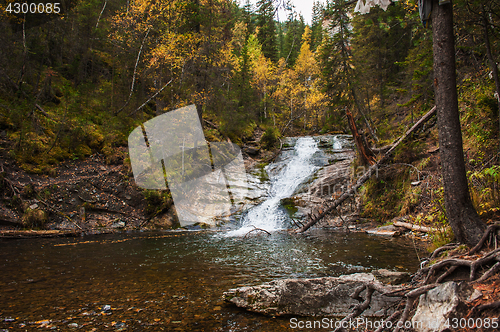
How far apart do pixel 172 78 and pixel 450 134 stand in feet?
50.7

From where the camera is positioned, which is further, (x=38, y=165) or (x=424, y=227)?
(x=38, y=165)

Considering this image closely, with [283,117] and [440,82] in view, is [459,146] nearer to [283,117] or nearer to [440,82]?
[440,82]

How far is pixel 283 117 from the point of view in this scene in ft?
119

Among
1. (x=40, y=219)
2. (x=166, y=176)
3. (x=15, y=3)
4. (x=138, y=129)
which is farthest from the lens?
(x=138, y=129)

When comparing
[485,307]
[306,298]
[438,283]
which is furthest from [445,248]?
[306,298]

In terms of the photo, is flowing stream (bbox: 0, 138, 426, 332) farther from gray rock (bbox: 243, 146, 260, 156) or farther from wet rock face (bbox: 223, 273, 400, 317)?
gray rock (bbox: 243, 146, 260, 156)

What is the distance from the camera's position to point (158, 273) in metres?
5.86

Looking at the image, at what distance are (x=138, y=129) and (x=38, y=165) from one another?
5.60 metres

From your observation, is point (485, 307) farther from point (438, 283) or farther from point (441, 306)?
point (438, 283)

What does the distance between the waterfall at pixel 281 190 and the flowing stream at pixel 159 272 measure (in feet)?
7.86

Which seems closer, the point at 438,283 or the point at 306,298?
the point at 438,283

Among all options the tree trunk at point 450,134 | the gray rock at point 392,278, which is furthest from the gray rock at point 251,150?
the tree trunk at point 450,134

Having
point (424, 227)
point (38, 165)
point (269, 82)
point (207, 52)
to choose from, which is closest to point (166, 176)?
point (38, 165)

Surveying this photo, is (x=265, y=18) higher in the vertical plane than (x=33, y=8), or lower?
lower
